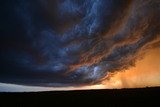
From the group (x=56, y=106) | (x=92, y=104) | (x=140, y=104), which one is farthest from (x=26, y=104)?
(x=140, y=104)

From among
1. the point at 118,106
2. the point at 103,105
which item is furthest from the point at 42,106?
the point at 118,106

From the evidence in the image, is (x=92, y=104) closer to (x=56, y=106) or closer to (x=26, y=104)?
(x=56, y=106)

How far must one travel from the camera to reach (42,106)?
1045 inches

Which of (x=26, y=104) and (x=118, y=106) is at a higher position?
(x=26, y=104)

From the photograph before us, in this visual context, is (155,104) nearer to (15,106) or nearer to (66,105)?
(66,105)

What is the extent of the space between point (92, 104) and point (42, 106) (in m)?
5.96

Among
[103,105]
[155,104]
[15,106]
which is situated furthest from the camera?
[15,106]

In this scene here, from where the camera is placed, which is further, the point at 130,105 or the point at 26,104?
the point at 26,104

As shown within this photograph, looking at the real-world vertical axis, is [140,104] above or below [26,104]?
below

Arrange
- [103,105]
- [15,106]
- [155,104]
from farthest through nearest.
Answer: [15,106] → [103,105] → [155,104]

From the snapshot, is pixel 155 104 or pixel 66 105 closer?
pixel 155 104

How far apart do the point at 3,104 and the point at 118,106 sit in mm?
14238

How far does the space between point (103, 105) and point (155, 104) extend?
18.3 feet

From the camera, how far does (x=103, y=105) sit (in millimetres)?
25125
